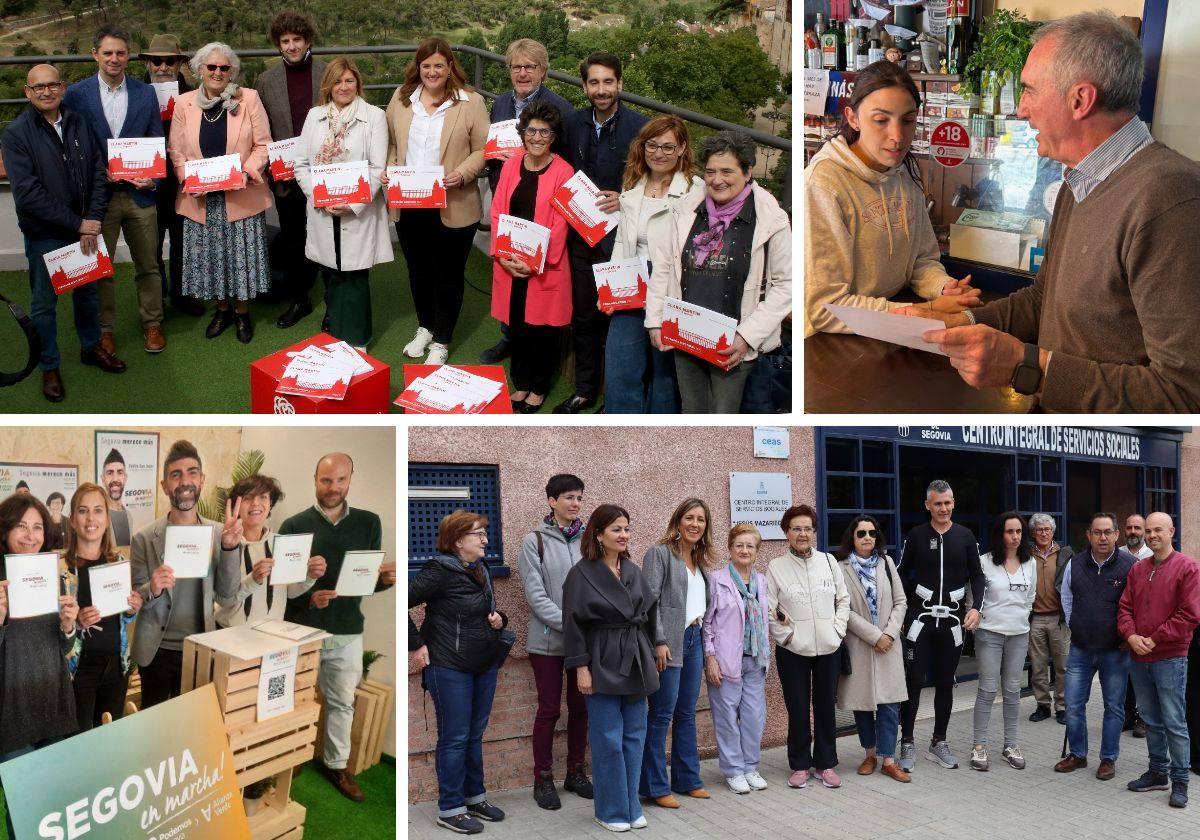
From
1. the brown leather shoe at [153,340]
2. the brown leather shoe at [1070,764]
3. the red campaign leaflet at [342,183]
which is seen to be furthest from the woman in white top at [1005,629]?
the brown leather shoe at [153,340]

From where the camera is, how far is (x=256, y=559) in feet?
12.6

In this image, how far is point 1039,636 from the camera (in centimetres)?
578

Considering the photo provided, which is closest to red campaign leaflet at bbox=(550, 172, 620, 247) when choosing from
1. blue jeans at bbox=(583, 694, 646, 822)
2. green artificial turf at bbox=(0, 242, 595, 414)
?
green artificial turf at bbox=(0, 242, 595, 414)

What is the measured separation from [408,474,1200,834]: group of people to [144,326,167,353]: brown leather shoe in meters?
2.03

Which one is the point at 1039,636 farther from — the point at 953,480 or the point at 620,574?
the point at 620,574

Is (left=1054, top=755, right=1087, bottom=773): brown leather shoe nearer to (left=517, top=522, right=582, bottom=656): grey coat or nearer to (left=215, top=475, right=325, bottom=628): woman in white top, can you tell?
(left=517, top=522, right=582, bottom=656): grey coat

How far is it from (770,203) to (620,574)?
1.37 m

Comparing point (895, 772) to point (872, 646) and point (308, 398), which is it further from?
point (308, 398)

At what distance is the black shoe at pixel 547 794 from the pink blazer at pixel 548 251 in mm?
1723

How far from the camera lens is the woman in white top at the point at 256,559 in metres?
3.77

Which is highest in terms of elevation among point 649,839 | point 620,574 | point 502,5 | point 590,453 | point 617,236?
point 502,5

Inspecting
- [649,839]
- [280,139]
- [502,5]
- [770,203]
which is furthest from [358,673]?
[502,5]

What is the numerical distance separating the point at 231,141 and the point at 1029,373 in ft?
12.0

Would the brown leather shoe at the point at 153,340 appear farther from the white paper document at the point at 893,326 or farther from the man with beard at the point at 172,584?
the white paper document at the point at 893,326
